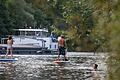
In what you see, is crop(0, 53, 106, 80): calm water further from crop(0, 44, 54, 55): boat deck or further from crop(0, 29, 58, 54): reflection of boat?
crop(0, 44, 54, 55): boat deck

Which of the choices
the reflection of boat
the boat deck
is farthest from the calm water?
the boat deck

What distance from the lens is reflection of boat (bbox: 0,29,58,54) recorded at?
47.2m

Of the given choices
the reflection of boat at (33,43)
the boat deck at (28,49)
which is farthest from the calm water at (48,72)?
the boat deck at (28,49)

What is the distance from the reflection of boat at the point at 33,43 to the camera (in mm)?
47178

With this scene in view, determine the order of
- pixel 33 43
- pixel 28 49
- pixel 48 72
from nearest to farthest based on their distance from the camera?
pixel 48 72, pixel 28 49, pixel 33 43

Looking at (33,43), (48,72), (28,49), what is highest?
(33,43)

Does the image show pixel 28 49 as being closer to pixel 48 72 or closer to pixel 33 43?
pixel 33 43

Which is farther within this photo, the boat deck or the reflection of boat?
the reflection of boat

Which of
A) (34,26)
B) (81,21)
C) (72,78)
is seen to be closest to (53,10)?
(81,21)

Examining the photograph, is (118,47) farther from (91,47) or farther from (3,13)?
(3,13)

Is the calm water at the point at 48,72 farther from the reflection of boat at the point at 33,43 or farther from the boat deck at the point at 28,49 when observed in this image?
the boat deck at the point at 28,49

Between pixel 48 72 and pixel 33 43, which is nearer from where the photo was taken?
pixel 48 72

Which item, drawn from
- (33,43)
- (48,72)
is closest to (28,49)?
(33,43)

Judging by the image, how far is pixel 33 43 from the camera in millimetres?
51125
